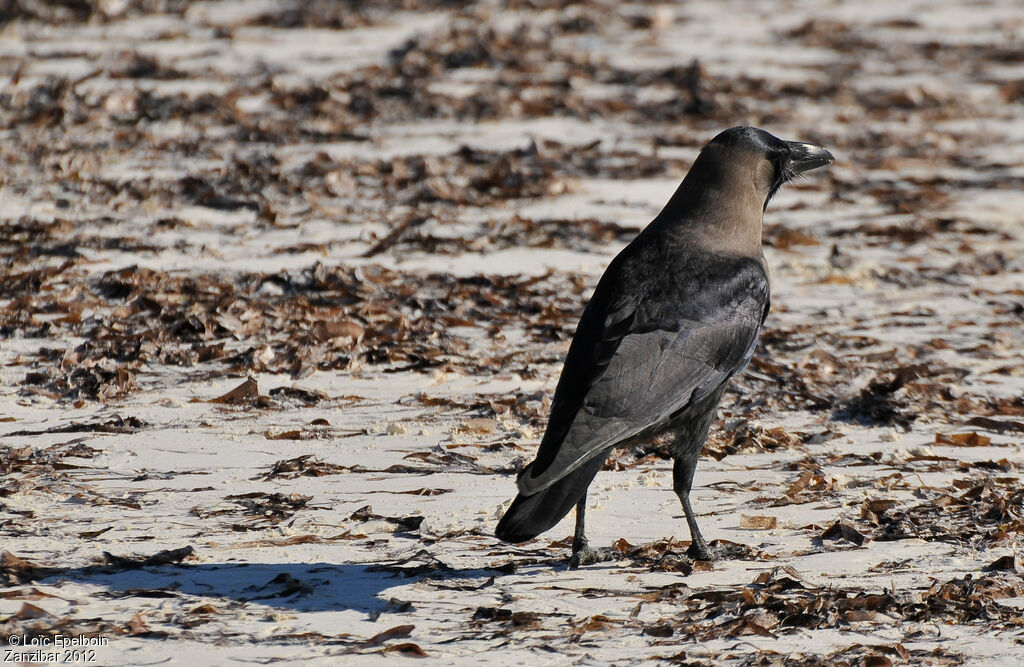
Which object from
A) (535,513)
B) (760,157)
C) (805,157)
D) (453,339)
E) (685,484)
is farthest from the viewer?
(453,339)

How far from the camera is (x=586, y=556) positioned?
4668mm

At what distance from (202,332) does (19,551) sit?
248cm

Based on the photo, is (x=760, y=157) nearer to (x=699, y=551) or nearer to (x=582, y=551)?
(x=699, y=551)

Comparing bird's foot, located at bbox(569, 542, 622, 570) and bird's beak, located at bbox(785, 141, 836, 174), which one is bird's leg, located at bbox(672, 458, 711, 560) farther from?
bird's beak, located at bbox(785, 141, 836, 174)

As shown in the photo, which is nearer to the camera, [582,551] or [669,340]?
[582,551]

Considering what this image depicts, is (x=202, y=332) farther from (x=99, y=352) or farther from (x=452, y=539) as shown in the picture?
(x=452, y=539)

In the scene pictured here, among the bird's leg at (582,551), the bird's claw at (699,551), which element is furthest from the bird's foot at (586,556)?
the bird's claw at (699,551)

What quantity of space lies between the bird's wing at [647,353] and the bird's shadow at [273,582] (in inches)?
21.8

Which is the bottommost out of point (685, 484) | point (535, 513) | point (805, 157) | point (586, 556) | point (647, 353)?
point (586, 556)

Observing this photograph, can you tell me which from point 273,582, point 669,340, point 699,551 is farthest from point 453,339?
point 273,582

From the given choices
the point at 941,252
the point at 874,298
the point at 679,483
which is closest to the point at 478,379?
the point at 679,483

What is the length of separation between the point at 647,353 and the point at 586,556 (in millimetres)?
719

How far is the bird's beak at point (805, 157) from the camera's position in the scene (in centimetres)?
569

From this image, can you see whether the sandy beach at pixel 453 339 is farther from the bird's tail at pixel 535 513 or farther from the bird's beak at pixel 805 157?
the bird's beak at pixel 805 157
